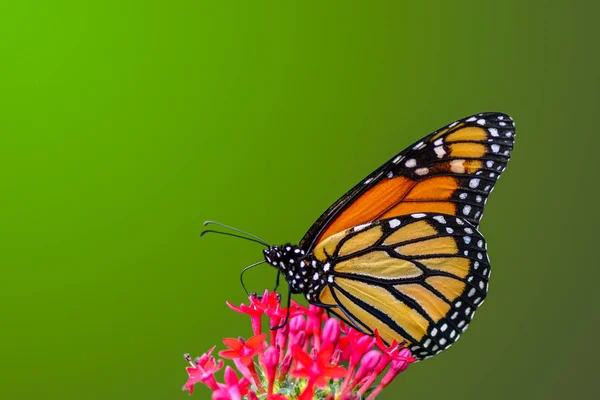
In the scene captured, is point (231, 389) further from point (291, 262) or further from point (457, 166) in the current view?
Answer: point (457, 166)

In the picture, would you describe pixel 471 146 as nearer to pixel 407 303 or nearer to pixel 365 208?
pixel 365 208

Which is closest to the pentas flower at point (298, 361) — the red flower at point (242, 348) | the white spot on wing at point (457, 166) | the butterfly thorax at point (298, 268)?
the red flower at point (242, 348)

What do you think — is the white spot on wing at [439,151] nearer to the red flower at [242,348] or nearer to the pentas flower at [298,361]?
the pentas flower at [298,361]

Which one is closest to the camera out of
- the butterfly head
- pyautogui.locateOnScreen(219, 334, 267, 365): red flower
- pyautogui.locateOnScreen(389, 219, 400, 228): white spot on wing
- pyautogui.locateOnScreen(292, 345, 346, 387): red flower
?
pyautogui.locateOnScreen(292, 345, 346, 387): red flower

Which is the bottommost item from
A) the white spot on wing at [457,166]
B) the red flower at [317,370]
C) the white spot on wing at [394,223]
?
the red flower at [317,370]

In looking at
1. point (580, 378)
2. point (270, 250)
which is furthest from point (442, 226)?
point (580, 378)

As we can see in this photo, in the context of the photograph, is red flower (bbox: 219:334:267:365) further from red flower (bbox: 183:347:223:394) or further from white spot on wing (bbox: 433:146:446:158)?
white spot on wing (bbox: 433:146:446:158)

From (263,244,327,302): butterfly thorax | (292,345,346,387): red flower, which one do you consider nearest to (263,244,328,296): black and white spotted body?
(263,244,327,302): butterfly thorax
